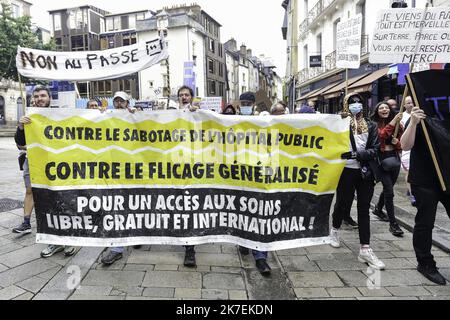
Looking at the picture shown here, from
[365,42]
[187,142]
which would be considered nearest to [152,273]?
[187,142]

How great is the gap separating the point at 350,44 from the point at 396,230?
3487 mm

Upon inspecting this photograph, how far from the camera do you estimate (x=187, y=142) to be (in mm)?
3707

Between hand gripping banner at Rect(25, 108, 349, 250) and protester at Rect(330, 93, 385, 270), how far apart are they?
431mm

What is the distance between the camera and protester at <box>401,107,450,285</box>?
3.46m

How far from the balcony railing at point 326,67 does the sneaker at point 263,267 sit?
1451 cm

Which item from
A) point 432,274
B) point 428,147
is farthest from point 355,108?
point 432,274

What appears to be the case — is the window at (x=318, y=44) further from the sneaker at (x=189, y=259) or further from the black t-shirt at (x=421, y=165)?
the sneaker at (x=189, y=259)

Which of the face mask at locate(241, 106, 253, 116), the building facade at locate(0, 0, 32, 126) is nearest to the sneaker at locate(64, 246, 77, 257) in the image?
the face mask at locate(241, 106, 253, 116)

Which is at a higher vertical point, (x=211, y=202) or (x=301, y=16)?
(x=301, y=16)

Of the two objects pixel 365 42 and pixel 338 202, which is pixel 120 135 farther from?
pixel 365 42

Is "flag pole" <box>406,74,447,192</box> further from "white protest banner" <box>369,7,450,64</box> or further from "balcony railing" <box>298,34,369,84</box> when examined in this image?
"balcony railing" <box>298,34,369,84</box>

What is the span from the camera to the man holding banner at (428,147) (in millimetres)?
3420
